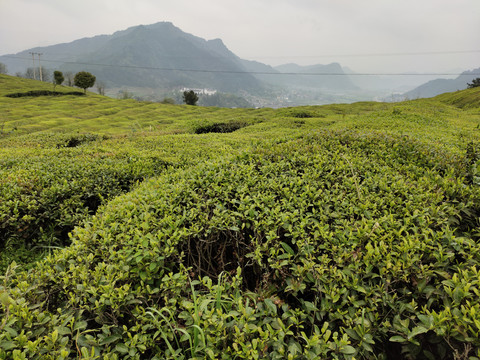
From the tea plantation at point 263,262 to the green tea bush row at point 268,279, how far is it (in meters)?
0.02

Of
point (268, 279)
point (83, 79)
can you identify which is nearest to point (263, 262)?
point (268, 279)

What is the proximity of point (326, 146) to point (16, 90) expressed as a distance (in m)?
67.8

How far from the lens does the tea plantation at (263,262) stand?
1.75 metres

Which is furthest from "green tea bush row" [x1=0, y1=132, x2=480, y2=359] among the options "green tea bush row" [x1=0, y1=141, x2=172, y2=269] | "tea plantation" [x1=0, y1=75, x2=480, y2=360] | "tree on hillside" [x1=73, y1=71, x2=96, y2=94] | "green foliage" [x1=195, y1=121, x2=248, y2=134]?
"tree on hillside" [x1=73, y1=71, x2=96, y2=94]

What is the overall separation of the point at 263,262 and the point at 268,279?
6.8 inches

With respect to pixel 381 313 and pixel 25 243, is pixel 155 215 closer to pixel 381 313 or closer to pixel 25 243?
pixel 381 313

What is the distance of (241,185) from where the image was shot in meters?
3.40

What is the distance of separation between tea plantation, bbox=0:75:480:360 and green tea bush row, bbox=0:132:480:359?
2 centimetres

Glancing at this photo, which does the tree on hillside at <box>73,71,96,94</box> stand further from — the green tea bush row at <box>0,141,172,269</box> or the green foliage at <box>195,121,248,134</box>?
the green tea bush row at <box>0,141,172,269</box>

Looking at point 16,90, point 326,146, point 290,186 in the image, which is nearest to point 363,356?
point 290,186

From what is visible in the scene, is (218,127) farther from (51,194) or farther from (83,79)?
(83,79)

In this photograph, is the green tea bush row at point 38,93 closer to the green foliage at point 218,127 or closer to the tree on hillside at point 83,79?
the tree on hillside at point 83,79

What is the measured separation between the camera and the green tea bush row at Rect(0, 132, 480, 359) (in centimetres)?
172

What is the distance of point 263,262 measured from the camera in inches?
99.8
